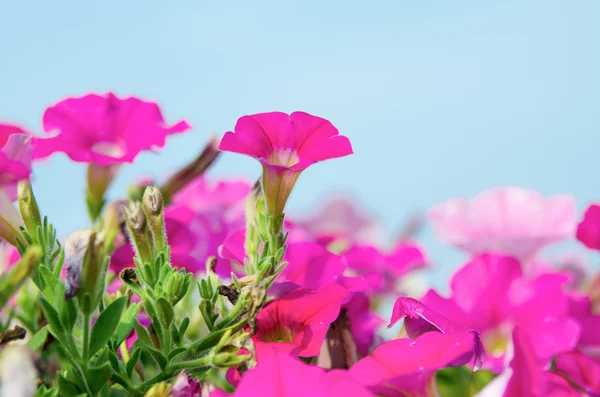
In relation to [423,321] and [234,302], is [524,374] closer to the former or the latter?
[423,321]

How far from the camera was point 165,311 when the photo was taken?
529 mm

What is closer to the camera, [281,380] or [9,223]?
[281,380]

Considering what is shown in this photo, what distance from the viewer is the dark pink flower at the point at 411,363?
491mm

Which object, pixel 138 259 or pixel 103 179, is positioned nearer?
pixel 138 259

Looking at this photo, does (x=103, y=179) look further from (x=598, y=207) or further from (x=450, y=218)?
(x=450, y=218)

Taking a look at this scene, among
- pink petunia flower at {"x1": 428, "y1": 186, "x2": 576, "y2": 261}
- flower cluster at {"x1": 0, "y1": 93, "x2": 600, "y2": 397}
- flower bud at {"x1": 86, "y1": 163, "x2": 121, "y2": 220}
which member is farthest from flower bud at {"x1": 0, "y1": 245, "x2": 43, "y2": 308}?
pink petunia flower at {"x1": 428, "y1": 186, "x2": 576, "y2": 261}

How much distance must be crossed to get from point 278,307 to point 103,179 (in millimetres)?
312

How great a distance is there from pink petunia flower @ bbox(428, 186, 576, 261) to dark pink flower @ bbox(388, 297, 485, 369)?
60 cm

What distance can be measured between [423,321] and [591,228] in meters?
0.27

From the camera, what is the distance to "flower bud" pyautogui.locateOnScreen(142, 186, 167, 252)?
0.58m

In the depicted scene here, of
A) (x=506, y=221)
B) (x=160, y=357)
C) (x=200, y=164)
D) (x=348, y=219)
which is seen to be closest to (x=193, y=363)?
(x=160, y=357)

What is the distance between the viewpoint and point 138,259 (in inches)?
22.5

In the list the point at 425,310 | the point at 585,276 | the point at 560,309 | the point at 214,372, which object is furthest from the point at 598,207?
the point at 585,276

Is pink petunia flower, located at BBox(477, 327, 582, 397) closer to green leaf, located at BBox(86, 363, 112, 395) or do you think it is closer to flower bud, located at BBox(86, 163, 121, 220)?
green leaf, located at BBox(86, 363, 112, 395)
